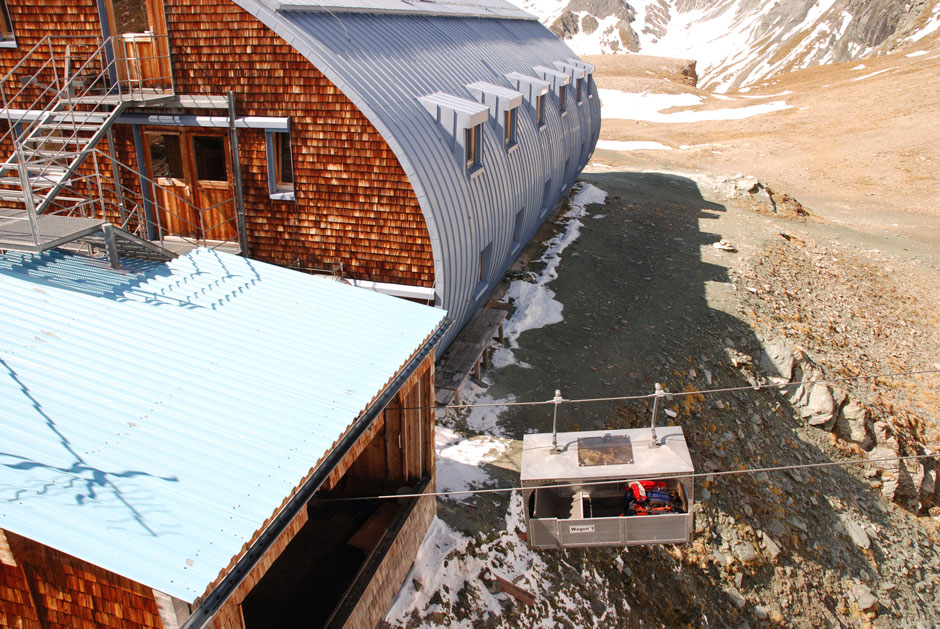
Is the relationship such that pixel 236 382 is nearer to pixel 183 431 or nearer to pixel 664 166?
pixel 183 431

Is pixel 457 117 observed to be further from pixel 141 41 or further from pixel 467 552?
pixel 467 552

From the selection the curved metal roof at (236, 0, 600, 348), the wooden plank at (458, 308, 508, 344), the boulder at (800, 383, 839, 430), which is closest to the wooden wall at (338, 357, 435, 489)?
the curved metal roof at (236, 0, 600, 348)

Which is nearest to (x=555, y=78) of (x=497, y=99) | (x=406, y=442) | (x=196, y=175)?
(x=497, y=99)

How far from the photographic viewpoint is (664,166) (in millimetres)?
37031

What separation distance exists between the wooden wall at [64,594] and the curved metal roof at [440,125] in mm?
8070

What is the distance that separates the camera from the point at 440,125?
43.8 ft

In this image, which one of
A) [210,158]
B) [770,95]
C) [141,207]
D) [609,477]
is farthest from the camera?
[770,95]

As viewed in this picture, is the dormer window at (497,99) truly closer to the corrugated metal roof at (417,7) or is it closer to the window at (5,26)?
the corrugated metal roof at (417,7)

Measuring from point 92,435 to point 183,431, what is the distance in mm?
815

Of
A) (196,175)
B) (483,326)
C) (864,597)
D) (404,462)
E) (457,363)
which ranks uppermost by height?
(196,175)

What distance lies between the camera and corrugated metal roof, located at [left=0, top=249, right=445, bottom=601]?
548 centimetres

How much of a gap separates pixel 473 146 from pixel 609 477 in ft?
27.7

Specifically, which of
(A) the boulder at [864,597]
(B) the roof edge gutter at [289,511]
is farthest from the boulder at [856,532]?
(B) the roof edge gutter at [289,511]

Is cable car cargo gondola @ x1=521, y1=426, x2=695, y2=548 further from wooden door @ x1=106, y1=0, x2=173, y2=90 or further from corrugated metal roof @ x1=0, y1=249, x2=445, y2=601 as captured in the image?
wooden door @ x1=106, y1=0, x2=173, y2=90
